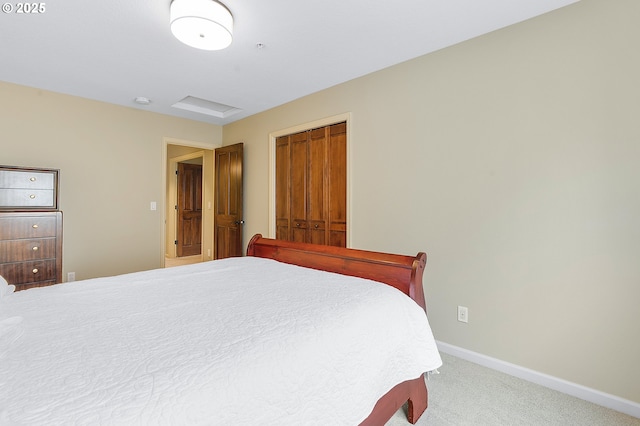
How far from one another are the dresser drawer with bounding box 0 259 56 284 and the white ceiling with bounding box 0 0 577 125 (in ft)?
6.01

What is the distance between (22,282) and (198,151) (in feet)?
11.7

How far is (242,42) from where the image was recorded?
2.47 m

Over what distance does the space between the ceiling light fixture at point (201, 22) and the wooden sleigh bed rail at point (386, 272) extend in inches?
62.6

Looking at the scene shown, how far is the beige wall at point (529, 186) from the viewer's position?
1872 millimetres

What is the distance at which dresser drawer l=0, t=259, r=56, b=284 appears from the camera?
2781 mm

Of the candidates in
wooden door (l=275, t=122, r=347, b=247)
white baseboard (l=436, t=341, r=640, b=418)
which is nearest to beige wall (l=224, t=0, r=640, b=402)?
white baseboard (l=436, t=341, r=640, b=418)

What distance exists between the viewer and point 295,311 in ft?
4.24

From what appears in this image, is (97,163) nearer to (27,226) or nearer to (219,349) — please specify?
(27,226)

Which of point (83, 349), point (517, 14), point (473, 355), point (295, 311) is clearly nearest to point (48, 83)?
point (83, 349)

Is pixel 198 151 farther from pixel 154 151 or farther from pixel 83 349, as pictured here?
pixel 83 349

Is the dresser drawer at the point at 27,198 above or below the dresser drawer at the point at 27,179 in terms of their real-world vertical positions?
below

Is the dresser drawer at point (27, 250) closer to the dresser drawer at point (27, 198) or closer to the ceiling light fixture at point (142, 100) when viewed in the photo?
the dresser drawer at point (27, 198)

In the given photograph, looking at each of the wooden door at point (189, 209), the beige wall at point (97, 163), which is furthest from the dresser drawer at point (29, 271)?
the wooden door at point (189, 209)

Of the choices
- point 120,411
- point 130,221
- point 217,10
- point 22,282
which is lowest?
point 22,282
